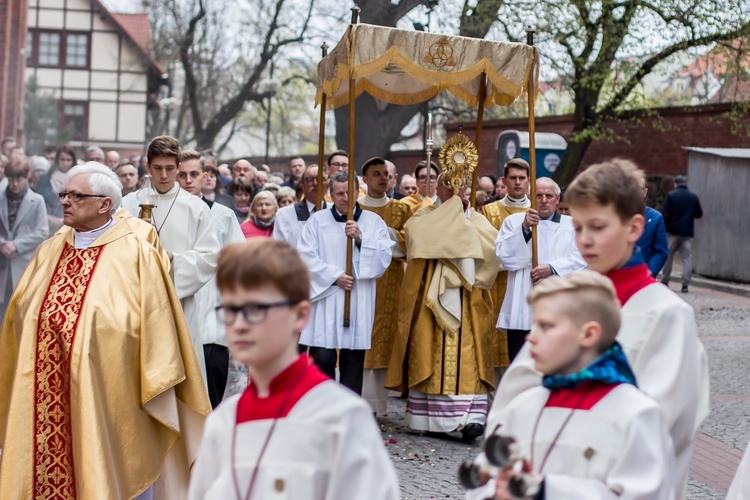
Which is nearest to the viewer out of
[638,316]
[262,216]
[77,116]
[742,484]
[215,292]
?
[638,316]

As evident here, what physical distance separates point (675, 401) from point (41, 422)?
10.6 feet

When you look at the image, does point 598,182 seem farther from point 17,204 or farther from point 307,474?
point 17,204

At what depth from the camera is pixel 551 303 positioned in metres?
3.15

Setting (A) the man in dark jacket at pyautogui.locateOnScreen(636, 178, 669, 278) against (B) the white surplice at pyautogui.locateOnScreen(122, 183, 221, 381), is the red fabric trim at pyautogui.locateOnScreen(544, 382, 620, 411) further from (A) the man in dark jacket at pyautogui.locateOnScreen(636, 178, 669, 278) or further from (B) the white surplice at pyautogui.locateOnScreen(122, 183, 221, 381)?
(A) the man in dark jacket at pyautogui.locateOnScreen(636, 178, 669, 278)

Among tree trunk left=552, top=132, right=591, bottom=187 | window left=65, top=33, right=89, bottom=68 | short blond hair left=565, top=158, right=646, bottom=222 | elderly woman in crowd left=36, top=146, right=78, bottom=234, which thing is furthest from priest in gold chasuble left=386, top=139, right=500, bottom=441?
window left=65, top=33, right=89, bottom=68

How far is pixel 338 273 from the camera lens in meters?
8.59

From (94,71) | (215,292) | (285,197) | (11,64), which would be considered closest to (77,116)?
(94,71)

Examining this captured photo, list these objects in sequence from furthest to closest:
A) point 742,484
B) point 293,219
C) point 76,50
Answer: point 76,50 → point 293,219 → point 742,484

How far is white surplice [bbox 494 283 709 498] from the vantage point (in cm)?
352

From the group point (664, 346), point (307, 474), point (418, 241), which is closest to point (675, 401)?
point (664, 346)

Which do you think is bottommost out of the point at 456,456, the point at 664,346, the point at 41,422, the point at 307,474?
the point at 456,456

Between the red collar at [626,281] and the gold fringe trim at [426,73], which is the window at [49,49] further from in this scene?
the red collar at [626,281]

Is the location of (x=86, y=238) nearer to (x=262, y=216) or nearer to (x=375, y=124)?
(x=262, y=216)

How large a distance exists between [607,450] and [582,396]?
0.52ft
